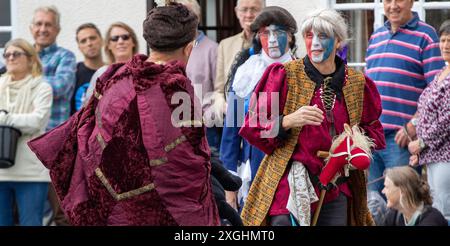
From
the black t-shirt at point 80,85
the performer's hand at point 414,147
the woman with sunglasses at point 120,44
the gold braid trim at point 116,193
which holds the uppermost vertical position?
the woman with sunglasses at point 120,44

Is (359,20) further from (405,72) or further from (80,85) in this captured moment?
(80,85)

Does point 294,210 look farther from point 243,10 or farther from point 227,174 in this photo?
point 243,10

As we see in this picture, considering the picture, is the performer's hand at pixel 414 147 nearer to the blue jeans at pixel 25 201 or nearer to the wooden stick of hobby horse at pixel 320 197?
the wooden stick of hobby horse at pixel 320 197

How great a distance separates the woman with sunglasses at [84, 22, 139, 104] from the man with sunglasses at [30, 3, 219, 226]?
3.68 metres

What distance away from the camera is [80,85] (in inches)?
419

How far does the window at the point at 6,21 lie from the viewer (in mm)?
11805

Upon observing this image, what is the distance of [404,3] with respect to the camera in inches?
388

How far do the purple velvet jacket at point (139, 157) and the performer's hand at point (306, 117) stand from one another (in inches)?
44.0

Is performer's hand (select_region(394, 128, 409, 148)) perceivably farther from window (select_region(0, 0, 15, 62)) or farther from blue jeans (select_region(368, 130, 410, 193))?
window (select_region(0, 0, 15, 62))

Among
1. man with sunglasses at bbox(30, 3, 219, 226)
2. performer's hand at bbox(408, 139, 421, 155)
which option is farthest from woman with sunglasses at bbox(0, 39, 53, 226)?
man with sunglasses at bbox(30, 3, 219, 226)

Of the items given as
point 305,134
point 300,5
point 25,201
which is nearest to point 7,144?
point 25,201

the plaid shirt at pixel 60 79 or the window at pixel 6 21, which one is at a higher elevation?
the window at pixel 6 21

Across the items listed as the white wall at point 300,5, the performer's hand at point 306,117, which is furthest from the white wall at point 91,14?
the performer's hand at point 306,117

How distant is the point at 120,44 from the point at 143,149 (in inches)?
157
